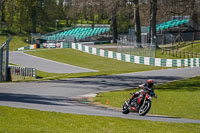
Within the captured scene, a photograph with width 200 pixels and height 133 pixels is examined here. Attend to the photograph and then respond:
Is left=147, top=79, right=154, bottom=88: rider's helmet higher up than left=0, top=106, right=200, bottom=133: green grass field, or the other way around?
left=147, top=79, right=154, bottom=88: rider's helmet

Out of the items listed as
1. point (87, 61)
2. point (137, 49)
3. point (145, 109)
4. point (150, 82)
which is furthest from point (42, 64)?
point (150, 82)

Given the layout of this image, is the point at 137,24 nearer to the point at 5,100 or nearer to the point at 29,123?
the point at 5,100

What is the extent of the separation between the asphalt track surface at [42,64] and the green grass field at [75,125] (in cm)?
2782

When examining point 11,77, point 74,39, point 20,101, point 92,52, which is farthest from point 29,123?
point 74,39

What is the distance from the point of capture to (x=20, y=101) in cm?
2198

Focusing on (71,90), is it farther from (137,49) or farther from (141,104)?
(137,49)

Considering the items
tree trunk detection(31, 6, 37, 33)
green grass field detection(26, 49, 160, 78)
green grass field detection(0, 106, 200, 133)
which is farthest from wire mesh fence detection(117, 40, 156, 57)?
tree trunk detection(31, 6, 37, 33)

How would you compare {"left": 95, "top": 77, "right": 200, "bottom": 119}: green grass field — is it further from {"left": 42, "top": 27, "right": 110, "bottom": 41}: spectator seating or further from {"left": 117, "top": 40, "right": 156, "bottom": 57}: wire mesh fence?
{"left": 42, "top": 27, "right": 110, "bottom": 41}: spectator seating

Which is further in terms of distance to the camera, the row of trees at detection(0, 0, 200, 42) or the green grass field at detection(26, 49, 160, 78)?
the row of trees at detection(0, 0, 200, 42)

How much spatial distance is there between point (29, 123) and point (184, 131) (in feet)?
16.9

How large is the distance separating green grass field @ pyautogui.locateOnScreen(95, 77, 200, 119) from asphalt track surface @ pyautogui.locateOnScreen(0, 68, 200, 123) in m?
1.59

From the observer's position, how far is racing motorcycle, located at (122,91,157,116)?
16.6 meters

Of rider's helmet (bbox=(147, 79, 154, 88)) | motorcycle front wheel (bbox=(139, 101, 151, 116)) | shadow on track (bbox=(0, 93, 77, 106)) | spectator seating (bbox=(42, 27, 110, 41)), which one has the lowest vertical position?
shadow on track (bbox=(0, 93, 77, 106))

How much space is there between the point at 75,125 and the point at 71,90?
44.8 feet
